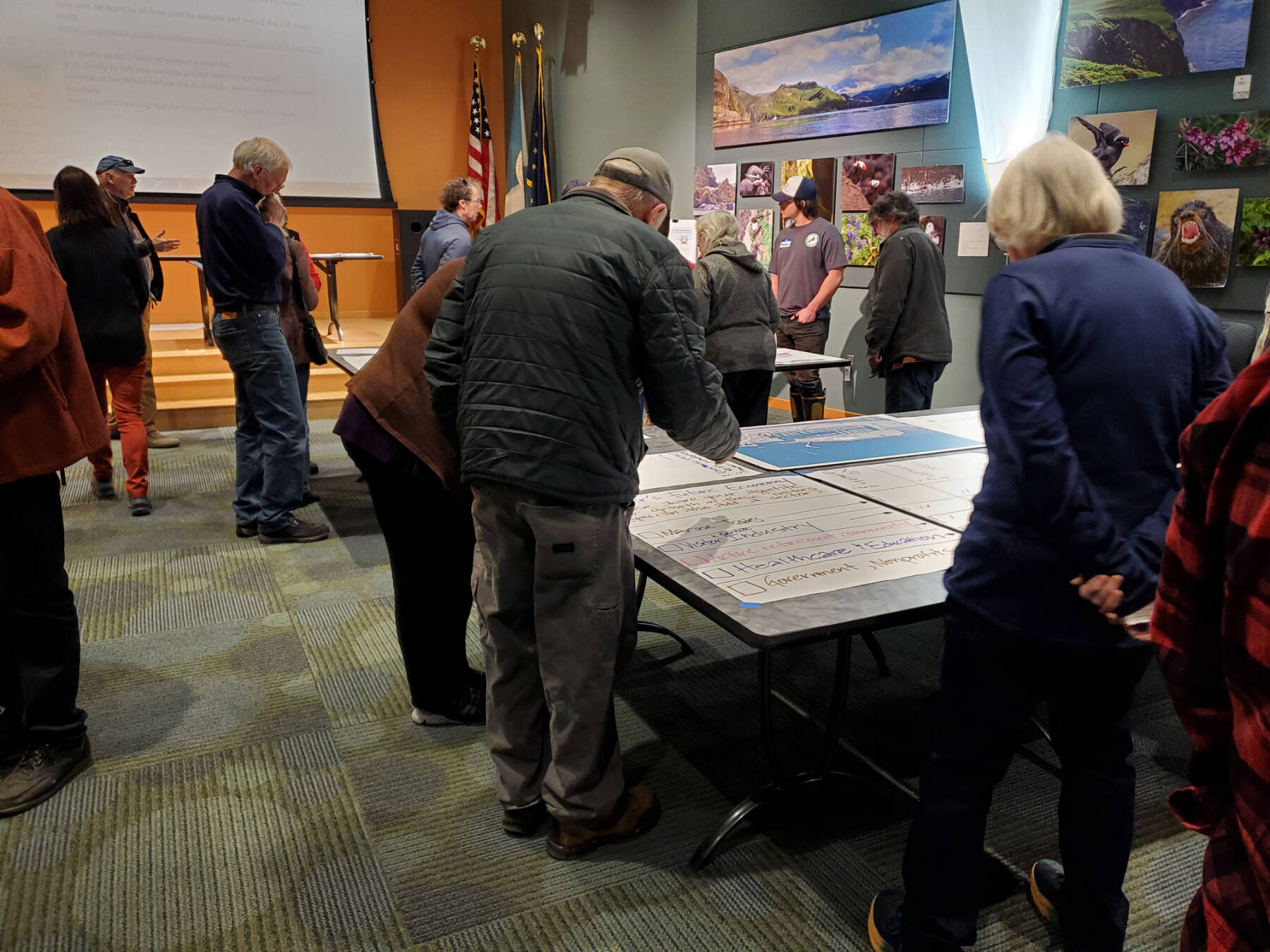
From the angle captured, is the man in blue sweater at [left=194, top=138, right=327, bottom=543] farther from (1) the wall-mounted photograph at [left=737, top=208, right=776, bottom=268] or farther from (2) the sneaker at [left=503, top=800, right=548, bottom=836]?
(1) the wall-mounted photograph at [left=737, top=208, right=776, bottom=268]

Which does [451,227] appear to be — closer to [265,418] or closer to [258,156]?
[258,156]

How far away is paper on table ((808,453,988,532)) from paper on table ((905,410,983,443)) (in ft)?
0.98

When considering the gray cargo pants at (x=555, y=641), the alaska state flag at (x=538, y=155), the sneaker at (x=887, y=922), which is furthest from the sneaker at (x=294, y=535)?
the alaska state flag at (x=538, y=155)

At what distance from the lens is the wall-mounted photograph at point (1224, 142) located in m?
4.09

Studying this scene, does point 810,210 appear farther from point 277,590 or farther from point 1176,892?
point 1176,892

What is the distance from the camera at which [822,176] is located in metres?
6.33

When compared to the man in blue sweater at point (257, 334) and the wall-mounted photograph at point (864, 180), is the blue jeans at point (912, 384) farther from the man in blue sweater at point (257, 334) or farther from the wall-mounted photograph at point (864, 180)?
the man in blue sweater at point (257, 334)

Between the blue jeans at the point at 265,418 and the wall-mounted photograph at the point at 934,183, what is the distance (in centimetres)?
367

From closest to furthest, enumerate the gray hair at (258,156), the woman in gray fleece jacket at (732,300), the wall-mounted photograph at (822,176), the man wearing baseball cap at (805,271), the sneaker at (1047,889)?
the sneaker at (1047,889), the gray hair at (258,156), the woman in gray fleece jacket at (732,300), the man wearing baseball cap at (805,271), the wall-mounted photograph at (822,176)

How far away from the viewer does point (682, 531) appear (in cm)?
200

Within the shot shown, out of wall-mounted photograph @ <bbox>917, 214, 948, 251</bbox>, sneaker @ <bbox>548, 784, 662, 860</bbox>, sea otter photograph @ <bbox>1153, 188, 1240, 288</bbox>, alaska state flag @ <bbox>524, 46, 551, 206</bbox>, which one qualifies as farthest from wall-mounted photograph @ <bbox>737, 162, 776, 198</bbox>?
sneaker @ <bbox>548, 784, 662, 860</bbox>

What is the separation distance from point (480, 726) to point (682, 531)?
2.78 ft

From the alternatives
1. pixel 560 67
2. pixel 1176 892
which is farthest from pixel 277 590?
pixel 560 67

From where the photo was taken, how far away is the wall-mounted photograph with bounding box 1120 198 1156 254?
449 centimetres
